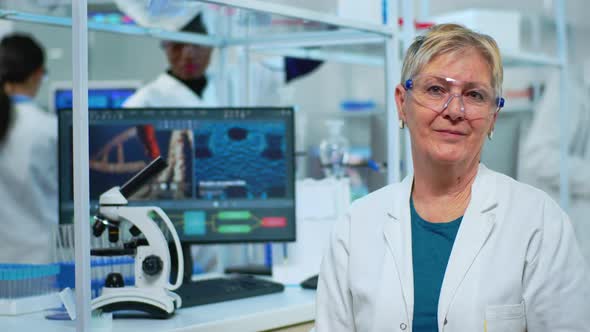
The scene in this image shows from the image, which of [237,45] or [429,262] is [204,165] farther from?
[429,262]

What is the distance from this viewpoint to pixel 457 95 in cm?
150

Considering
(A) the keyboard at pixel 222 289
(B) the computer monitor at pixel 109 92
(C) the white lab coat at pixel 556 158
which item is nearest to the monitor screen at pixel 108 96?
(B) the computer monitor at pixel 109 92

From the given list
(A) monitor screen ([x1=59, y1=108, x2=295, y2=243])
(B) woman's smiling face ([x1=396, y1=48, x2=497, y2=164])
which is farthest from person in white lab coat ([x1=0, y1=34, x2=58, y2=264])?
(B) woman's smiling face ([x1=396, y1=48, x2=497, y2=164])

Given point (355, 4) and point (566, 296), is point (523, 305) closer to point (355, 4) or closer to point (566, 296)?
point (566, 296)

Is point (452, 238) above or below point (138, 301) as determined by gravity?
above

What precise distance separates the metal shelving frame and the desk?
9.6 inches

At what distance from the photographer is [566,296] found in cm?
Answer: 139

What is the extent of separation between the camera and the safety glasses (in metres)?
1.49

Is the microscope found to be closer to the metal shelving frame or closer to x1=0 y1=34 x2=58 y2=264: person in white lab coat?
the metal shelving frame

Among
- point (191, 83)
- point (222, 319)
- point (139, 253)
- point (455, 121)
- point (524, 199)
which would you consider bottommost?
point (222, 319)

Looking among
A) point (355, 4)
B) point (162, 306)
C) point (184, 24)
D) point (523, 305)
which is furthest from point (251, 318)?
point (184, 24)

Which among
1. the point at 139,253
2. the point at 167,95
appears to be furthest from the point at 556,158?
the point at 139,253

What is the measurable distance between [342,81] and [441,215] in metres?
4.99

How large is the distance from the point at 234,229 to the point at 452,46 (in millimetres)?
896
